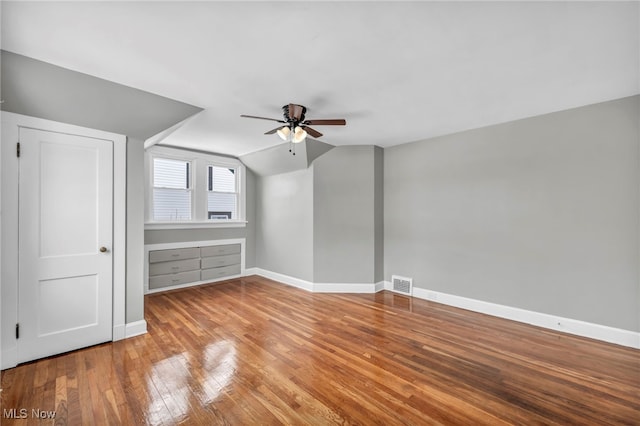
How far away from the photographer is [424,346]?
271cm

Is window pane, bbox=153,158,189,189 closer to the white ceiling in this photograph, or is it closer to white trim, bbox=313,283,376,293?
the white ceiling

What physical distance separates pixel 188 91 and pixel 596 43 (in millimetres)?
3334

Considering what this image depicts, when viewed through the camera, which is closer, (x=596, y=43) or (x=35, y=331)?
(x=596, y=43)

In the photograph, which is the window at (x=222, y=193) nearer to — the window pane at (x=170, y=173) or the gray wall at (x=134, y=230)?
the window pane at (x=170, y=173)

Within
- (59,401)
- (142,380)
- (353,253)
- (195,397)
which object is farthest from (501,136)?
(59,401)

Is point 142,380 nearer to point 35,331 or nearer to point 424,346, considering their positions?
point 35,331

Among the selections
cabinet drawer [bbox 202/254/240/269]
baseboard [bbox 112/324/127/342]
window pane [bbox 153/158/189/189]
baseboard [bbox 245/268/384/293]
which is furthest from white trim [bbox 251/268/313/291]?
baseboard [bbox 112/324/127/342]

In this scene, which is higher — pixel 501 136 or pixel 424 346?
pixel 501 136

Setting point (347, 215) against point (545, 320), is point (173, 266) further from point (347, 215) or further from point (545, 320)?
point (545, 320)

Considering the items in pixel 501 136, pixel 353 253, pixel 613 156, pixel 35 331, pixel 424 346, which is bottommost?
pixel 424 346

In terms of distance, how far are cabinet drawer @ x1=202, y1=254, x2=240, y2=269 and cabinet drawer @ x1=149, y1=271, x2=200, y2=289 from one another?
9.1 inches

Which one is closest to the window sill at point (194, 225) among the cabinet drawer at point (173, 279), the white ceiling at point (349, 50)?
the cabinet drawer at point (173, 279)

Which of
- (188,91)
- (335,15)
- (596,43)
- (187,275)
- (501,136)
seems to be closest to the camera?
(335,15)

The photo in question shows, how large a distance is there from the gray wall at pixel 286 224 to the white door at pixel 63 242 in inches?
111
